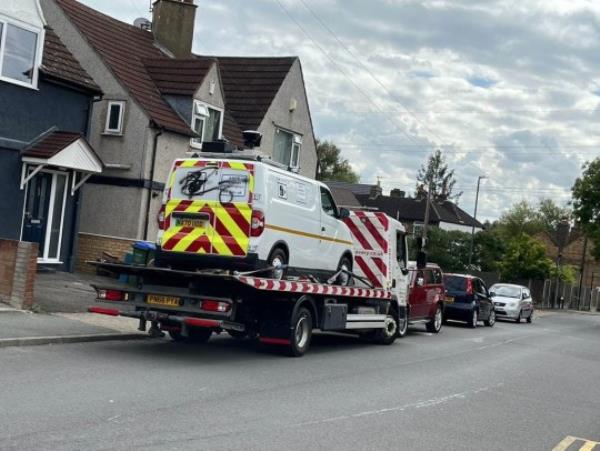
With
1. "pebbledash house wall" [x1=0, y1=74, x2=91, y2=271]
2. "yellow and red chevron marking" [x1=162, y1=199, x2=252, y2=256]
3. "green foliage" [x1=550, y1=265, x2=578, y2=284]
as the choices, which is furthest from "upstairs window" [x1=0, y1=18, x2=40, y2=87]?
"green foliage" [x1=550, y1=265, x2=578, y2=284]

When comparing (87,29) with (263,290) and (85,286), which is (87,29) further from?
(263,290)

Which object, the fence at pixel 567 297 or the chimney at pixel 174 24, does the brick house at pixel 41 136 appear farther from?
the fence at pixel 567 297

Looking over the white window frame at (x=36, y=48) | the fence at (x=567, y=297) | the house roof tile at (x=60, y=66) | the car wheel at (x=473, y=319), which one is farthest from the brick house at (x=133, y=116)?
the fence at (x=567, y=297)

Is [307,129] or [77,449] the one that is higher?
[307,129]

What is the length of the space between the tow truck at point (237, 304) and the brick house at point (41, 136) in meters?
7.21

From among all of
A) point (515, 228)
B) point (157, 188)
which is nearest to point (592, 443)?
point (157, 188)

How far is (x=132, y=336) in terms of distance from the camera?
43.6 ft

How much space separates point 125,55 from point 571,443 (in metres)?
21.7

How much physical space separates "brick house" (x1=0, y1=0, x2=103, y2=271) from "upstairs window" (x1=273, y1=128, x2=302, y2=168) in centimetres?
1135

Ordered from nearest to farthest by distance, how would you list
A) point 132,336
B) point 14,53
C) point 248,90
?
1. point 132,336
2. point 14,53
3. point 248,90

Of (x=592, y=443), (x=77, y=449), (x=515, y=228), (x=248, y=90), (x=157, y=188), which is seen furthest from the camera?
(x=515, y=228)

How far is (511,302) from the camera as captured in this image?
104 ft

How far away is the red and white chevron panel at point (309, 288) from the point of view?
1133cm

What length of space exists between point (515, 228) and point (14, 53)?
85.4m
